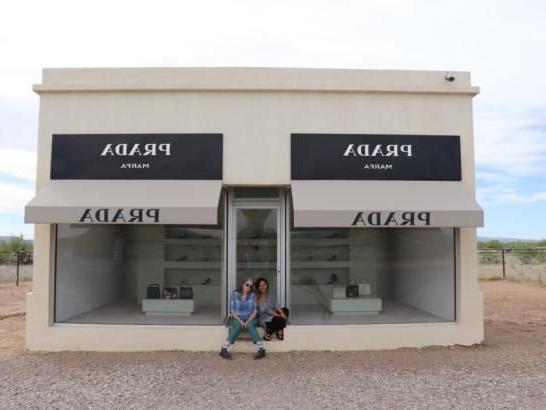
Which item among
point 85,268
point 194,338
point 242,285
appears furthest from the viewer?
point 85,268

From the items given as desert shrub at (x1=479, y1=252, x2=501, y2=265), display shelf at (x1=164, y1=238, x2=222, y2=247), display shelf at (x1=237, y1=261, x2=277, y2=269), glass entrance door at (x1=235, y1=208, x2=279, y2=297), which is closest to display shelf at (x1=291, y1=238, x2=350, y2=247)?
glass entrance door at (x1=235, y1=208, x2=279, y2=297)

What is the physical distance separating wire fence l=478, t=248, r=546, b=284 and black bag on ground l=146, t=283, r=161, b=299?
13590mm

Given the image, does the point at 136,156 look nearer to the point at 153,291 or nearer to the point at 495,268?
the point at 153,291

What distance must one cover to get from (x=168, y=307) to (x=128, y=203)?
82.2 inches

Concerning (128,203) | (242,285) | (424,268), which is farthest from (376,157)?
(128,203)

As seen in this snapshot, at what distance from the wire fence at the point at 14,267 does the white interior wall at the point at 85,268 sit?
40.6 ft

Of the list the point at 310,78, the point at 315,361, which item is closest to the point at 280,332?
the point at 315,361

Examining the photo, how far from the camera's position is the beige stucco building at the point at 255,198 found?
311 inches

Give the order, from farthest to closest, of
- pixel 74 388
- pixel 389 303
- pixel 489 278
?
1. pixel 489 278
2. pixel 389 303
3. pixel 74 388

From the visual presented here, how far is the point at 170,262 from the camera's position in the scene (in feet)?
28.3

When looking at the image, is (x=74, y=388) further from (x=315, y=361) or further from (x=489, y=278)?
(x=489, y=278)

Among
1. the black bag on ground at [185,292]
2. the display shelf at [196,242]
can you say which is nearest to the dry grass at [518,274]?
the display shelf at [196,242]

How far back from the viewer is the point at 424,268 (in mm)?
8742

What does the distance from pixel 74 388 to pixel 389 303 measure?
5.29 metres
